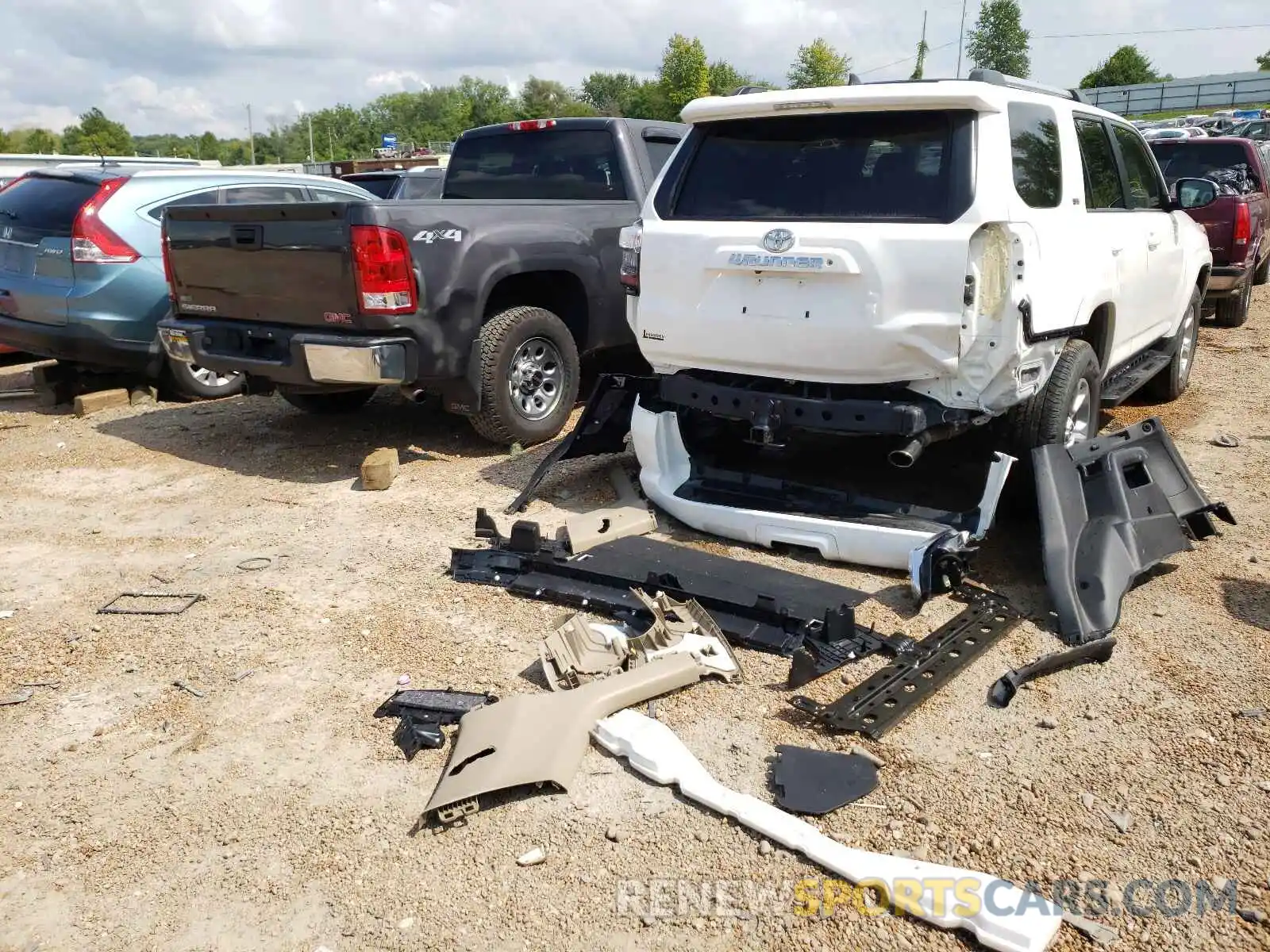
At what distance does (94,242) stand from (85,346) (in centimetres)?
77

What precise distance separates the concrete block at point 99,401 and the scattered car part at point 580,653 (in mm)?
5881

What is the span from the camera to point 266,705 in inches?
143

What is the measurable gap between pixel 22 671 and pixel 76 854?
133cm

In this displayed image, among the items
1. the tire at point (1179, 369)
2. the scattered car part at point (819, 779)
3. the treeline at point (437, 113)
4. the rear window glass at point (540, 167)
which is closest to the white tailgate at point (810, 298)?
the scattered car part at point (819, 779)

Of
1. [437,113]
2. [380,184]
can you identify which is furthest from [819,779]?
[437,113]

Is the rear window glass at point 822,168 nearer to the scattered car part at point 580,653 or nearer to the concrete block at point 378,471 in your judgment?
the scattered car part at point 580,653

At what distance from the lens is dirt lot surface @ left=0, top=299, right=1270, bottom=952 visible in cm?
260

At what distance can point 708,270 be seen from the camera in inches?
180

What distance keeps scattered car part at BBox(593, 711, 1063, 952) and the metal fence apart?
243ft

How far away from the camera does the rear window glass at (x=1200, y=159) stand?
11.2 m

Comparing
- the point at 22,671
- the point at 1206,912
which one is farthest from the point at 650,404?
the point at 1206,912

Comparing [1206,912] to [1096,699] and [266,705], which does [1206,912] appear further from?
[266,705]

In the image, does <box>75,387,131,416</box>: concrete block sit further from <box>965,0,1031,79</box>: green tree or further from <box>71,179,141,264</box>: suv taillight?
<box>965,0,1031,79</box>: green tree

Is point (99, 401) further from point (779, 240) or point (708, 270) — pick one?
point (779, 240)
